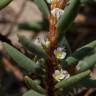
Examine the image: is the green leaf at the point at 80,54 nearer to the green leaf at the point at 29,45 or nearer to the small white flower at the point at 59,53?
the small white flower at the point at 59,53

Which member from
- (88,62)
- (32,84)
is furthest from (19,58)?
(88,62)

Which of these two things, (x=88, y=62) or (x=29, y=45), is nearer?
(x=29, y=45)

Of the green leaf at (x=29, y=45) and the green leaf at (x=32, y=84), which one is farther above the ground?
the green leaf at (x=29, y=45)

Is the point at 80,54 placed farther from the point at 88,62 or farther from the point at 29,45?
the point at 29,45

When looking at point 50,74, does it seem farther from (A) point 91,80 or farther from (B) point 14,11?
(B) point 14,11

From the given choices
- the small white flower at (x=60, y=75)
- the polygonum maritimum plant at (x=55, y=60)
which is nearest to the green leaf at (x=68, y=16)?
the polygonum maritimum plant at (x=55, y=60)

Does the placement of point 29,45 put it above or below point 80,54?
above
